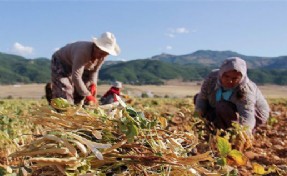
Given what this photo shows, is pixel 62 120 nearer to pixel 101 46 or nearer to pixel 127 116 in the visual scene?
pixel 127 116

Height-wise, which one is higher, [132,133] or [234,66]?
[234,66]

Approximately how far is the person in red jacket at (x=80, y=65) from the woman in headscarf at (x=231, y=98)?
95 cm

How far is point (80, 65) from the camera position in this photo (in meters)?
3.92

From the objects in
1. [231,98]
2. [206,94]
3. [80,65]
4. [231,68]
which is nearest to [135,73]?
[80,65]

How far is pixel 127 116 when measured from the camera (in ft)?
4.42

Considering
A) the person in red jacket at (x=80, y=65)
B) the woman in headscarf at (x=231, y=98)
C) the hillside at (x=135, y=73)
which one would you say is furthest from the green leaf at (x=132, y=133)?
the hillside at (x=135, y=73)

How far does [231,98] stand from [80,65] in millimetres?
1429

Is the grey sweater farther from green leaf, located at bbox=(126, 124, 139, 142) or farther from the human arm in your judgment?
green leaf, located at bbox=(126, 124, 139, 142)

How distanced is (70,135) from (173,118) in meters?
3.25

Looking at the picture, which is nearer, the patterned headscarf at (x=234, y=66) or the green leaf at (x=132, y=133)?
the green leaf at (x=132, y=133)

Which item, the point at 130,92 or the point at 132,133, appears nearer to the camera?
the point at 132,133

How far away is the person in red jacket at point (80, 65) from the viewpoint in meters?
3.90

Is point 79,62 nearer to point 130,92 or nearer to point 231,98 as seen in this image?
point 231,98

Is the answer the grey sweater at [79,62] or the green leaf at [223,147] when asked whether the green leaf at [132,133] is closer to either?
the green leaf at [223,147]
